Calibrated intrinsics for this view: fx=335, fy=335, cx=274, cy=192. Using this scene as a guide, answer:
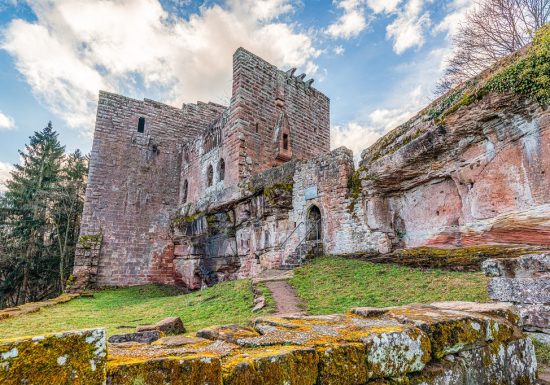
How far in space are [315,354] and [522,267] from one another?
3.16 meters

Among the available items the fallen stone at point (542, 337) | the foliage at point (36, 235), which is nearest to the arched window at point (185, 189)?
the foliage at point (36, 235)

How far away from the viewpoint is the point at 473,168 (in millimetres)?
8477

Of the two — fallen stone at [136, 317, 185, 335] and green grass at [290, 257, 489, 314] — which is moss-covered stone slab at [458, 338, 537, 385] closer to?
green grass at [290, 257, 489, 314]

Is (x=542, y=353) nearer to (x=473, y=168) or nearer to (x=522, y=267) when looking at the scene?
(x=522, y=267)

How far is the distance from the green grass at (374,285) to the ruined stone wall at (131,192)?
510 inches

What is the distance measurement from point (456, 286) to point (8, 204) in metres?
30.7

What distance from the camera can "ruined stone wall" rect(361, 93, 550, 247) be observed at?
7.14 metres

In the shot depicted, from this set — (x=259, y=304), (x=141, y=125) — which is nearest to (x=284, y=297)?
(x=259, y=304)

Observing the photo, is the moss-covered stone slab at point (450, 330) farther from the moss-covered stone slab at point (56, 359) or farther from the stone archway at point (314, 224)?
the stone archway at point (314, 224)

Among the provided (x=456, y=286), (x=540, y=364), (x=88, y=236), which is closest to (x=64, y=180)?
(x=88, y=236)

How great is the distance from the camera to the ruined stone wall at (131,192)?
19344 mm

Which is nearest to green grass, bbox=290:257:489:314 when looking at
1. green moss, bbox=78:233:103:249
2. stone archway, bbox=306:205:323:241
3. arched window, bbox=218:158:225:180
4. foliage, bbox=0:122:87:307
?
stone archway, bbox=306:205:323:241

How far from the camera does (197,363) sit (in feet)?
4.82

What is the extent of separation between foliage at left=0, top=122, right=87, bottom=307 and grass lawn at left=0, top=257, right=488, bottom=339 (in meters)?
15.0
